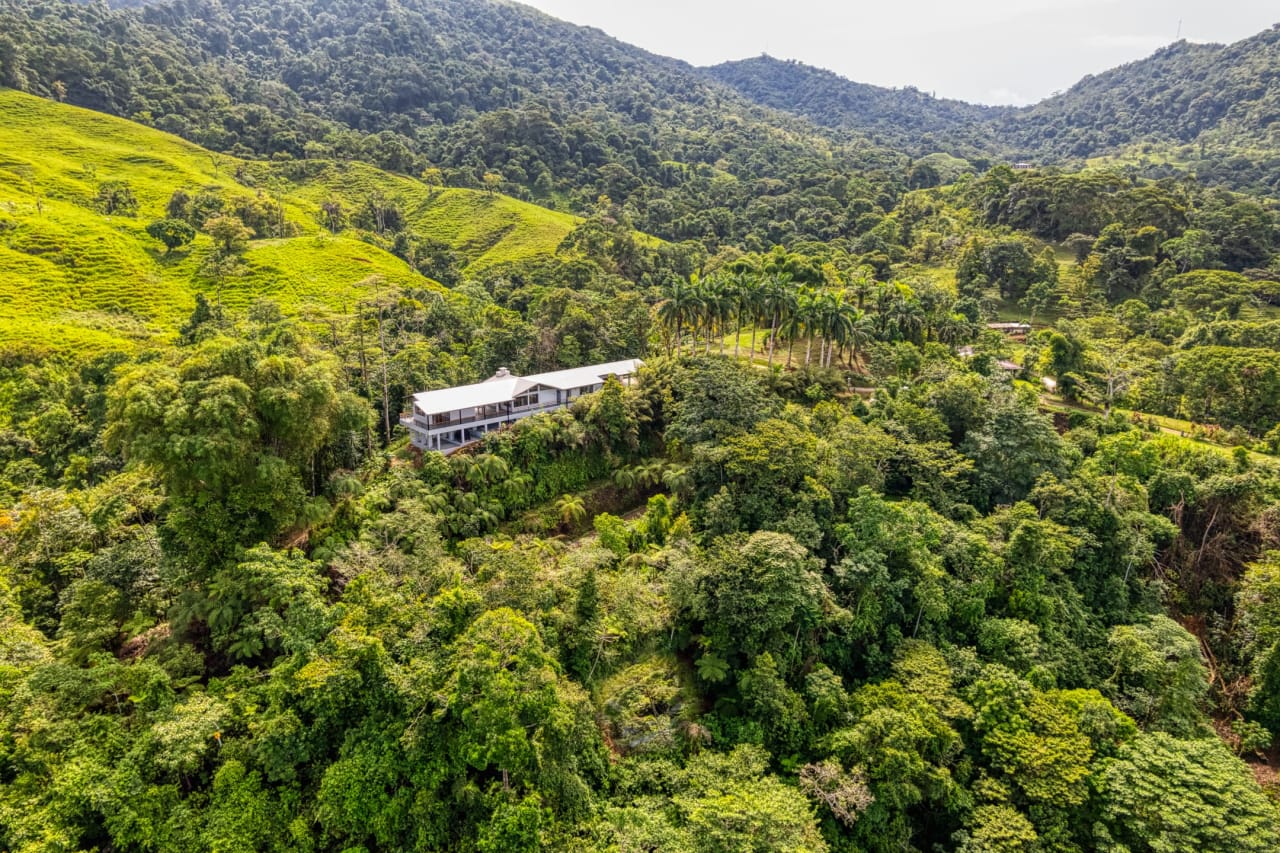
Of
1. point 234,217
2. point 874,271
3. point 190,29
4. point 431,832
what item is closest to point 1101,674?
point 431,832

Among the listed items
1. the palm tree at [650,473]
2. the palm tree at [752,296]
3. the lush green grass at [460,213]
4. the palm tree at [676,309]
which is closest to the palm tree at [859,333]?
the palm tree at [752,296]

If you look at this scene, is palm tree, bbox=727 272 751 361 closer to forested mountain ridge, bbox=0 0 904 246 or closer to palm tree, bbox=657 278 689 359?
palm tree, bbox=657 278 689 359

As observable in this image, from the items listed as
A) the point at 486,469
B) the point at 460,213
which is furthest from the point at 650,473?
the point at 460,213

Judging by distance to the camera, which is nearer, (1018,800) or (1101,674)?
(1018,800)

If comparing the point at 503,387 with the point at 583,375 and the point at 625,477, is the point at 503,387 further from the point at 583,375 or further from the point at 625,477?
the point at 625,477

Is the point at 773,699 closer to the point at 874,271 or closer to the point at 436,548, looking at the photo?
the point at 436,548

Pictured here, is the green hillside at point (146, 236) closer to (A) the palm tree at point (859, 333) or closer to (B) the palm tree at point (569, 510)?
(B) the palm tree at point (569, 510)

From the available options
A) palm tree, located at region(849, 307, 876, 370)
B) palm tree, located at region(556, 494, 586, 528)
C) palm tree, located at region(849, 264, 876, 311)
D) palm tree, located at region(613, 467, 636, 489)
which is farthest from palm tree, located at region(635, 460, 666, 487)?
palm tree, located at region(849, 264, 876, 311)
